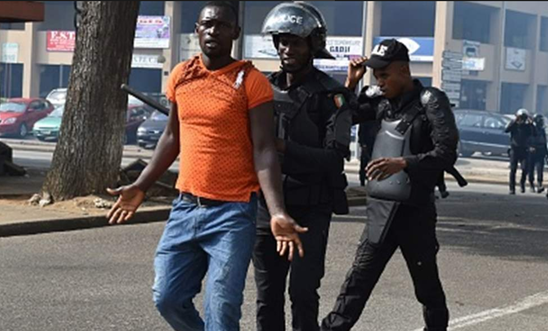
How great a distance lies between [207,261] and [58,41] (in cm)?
4797

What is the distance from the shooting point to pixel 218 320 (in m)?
5.20

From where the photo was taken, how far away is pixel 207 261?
5414 millimetres

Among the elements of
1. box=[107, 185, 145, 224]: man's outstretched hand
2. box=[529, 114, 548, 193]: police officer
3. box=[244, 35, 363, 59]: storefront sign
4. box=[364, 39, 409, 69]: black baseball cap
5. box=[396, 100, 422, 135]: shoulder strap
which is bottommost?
box=[529, 114, 548, 193]: police officer

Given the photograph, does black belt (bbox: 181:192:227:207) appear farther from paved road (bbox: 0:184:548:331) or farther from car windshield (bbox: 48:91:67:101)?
car windshield (bbox: 48:91:67:101)

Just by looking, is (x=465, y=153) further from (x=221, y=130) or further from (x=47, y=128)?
(x=221, y=130)

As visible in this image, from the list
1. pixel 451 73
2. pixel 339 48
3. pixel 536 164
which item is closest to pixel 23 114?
pixel 339 48

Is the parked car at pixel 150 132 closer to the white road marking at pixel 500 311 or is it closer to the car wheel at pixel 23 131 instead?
the car wheel at pixel 23 131

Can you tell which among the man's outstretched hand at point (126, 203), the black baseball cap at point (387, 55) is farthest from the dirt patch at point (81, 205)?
the man's outstretched hand at point (126, 203)

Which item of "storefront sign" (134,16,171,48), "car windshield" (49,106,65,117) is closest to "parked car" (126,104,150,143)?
"car windshield" (49,106,65,117)

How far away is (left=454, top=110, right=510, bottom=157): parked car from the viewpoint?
37.5 m

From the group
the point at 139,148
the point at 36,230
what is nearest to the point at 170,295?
the point at 36,230

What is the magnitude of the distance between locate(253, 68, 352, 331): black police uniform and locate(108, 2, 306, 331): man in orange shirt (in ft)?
1.83

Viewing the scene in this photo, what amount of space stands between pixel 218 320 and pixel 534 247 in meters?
8.60

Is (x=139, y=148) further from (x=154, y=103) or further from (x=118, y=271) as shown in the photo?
(x=118, y=271)
